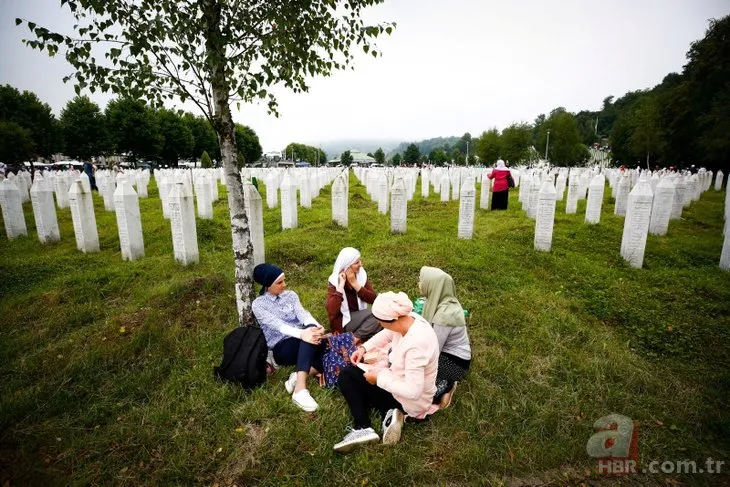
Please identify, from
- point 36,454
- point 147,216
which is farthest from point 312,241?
point 147,216

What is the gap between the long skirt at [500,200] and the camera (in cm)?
1228

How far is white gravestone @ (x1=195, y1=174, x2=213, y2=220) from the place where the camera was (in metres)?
10.3

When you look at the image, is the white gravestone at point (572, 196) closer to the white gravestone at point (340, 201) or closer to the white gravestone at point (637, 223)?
the white gravestone at point (637, 223)

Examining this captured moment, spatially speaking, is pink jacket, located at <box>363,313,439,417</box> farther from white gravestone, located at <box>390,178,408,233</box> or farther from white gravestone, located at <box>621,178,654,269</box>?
white gravestone, located at <box>390,178,408,233</box>

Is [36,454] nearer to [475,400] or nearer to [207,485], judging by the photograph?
[207,485]

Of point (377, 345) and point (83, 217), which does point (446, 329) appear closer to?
point (377, 345)

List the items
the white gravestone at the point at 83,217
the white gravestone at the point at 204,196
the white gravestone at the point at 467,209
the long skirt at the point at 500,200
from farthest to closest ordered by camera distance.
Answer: the long skirt at the point at 500,200 < the white gravestone at the point at 204,196 < the white gravestone at the point at 467,209 < the white gravestone at the point at 83,217

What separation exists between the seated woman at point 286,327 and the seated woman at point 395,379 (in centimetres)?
63

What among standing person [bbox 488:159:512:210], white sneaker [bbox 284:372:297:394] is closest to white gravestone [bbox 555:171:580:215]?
standing person [bbox 488:159:512:210]

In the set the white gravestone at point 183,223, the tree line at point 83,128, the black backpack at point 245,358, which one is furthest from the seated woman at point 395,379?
the tree line at point 83,128

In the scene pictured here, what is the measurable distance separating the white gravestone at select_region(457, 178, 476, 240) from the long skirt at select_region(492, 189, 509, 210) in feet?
15.0

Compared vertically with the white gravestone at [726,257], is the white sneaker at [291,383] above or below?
below

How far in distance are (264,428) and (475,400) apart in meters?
1.93

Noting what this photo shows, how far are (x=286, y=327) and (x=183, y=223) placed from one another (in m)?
3.78
